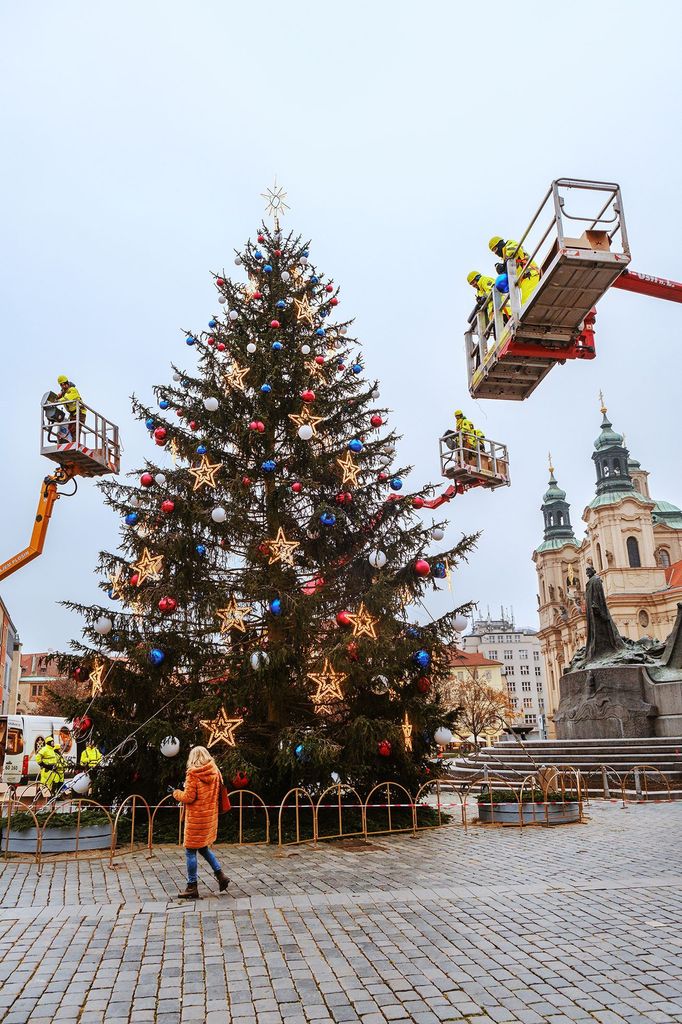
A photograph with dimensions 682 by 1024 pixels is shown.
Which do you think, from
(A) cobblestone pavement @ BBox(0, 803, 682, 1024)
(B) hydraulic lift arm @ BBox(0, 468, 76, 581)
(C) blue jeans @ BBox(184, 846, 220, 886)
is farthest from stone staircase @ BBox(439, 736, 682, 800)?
(B) hydraulic lift arm @ BBox(0, 468, 76, 581)

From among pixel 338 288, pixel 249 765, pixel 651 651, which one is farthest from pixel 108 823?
pixel 651 651

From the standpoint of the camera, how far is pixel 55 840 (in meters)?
11.5

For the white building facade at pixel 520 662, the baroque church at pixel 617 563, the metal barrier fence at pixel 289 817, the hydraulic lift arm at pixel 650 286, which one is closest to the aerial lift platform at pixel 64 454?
the metal barrier fence at pixel 289 817

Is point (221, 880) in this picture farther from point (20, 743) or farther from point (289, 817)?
point (20, 743)

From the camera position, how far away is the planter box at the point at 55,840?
455 inches

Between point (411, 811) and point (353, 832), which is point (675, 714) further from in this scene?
point (353, 832)

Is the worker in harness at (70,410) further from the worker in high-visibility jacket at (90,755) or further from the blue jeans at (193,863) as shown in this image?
the blue jeans at (193,863)

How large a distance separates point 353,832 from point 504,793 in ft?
14.3

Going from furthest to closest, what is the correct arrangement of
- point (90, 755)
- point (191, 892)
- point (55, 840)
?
point (90, 755), point (55, 840), point (191, 892)

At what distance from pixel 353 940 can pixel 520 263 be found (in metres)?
7.95

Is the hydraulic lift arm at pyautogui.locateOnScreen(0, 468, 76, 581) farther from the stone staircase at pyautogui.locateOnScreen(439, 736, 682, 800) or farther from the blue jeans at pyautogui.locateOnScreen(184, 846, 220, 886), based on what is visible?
the stone staircase at pyautogui.locateOnScreen(439, 736, 682, 800)

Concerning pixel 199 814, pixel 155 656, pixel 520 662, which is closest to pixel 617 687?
pixel 155 656

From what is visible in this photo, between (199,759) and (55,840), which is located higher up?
(199,759)

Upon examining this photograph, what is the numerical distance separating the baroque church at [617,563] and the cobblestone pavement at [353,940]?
83.6 m
